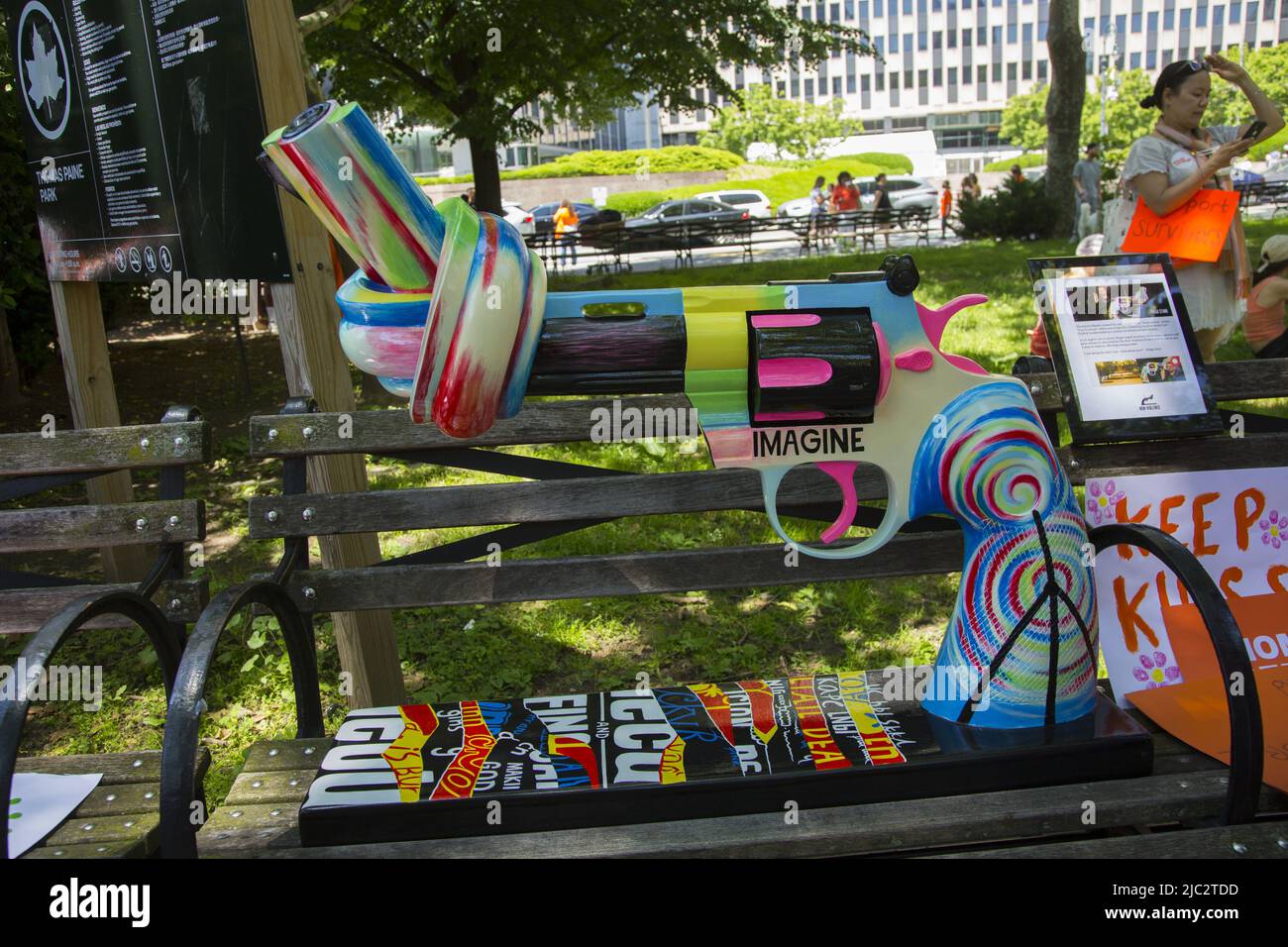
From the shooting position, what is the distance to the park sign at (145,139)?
2674mm

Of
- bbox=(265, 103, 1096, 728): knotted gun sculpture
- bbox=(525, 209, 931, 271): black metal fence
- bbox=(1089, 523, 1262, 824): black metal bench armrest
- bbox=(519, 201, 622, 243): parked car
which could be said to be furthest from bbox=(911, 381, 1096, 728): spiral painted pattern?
bbox=(519, 201, 622, 243): parked car

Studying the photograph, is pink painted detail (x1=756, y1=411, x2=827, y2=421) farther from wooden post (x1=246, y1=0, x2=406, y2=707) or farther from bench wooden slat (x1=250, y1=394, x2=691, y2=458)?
wooden post (x1=246, y1=0, x2=406, y2=707)

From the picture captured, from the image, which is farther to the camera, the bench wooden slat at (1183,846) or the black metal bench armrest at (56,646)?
the bench wooden slat at (1183,846)

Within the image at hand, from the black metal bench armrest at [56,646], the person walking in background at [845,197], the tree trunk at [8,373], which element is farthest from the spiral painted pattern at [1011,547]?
the person walking in background at [845,197]

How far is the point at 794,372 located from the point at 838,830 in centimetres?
83

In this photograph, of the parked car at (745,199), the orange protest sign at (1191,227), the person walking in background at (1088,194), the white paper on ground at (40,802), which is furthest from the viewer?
the parked car at (745,199)

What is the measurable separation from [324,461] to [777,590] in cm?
221

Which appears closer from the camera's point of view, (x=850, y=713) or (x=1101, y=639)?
(x=850, y=713)

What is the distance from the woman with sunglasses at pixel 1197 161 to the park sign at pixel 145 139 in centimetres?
305

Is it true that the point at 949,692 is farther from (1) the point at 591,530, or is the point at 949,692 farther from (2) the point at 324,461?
(1) the point at 591,530

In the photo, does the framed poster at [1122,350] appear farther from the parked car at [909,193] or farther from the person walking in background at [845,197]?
the parked car at [909,193]

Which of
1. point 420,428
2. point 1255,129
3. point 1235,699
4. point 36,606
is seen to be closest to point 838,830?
point 1235,699
